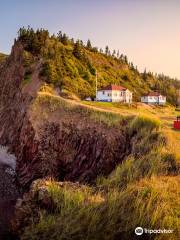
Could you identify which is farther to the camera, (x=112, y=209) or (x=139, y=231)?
(x=112, y=209)

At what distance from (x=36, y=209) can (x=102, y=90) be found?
53.6m

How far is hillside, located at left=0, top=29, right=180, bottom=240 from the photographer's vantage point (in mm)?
9688

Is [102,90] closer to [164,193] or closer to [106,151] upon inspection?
[106,151]

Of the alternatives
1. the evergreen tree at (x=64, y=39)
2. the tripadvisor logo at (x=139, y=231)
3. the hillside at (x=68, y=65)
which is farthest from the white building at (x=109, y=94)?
the tripadvisor logo at (x=139, y=231)

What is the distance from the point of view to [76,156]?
100 feet

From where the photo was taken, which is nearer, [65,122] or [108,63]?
[65,122]

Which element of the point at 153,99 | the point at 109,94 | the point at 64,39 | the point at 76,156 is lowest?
the point at 76,156

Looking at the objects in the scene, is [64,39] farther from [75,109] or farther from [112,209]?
[112,209]

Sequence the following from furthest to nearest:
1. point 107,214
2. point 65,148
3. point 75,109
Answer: point 75,109
point 65,148
point 107,214

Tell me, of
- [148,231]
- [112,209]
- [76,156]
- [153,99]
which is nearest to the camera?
[148,231]

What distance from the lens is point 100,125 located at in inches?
1188

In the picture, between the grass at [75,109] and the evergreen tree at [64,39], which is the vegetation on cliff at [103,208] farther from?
the evergreen tree at [64,39]

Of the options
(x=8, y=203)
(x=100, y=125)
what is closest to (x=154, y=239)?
(x=8, y=203)

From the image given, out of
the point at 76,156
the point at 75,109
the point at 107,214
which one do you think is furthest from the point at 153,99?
the point at 107,214
